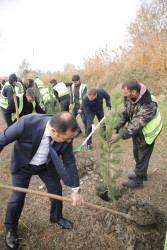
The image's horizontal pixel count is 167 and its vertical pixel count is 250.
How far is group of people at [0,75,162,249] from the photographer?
1827 millimetres

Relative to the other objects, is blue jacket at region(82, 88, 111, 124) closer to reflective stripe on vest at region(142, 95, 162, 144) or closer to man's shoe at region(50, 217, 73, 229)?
reflective stripe on vest at region(142, 95, 162, 144)

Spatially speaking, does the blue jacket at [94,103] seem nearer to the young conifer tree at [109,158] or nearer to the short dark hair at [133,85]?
the young conifer tree at [109,158]

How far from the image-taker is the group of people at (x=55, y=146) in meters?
1.83

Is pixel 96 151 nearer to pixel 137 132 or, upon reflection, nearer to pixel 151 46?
pixel 137 132

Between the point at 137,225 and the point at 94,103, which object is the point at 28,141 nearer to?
the point at 137,225

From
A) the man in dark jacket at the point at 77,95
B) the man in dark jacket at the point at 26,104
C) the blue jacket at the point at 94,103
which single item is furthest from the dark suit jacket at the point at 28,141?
the man in dark jacket at the point at 77,95

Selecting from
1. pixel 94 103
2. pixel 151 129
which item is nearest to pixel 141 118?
pixel 151 129

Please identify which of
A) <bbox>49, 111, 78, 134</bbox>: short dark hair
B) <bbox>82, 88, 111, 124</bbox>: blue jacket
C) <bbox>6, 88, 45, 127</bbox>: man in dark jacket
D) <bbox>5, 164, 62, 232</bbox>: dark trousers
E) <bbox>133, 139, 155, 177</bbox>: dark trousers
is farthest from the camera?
<bbox>82, 88, 111, 124</bbox>: blue jacket

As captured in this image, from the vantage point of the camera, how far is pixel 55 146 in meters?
1.99

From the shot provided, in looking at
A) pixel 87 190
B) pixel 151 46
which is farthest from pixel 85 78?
pixel 87 190

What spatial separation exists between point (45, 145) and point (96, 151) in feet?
10.1

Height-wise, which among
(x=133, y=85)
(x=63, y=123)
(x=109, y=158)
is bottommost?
(x=109, y=158)

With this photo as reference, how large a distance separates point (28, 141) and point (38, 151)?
20 cm

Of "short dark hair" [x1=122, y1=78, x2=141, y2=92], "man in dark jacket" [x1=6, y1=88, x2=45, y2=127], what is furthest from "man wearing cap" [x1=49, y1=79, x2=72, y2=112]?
"short dark hair" [x1=122, y1=78, x2=141, y2=92]
